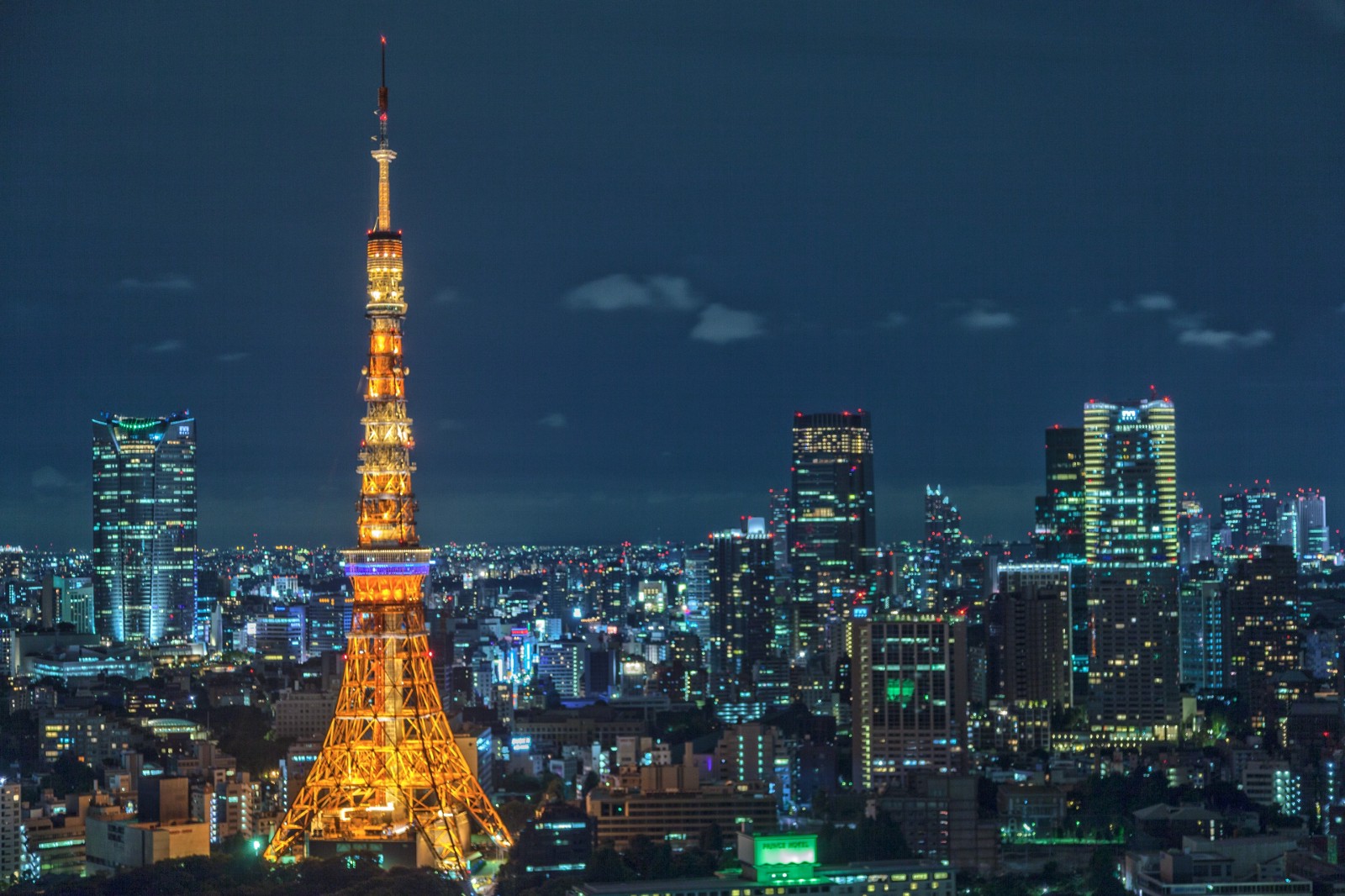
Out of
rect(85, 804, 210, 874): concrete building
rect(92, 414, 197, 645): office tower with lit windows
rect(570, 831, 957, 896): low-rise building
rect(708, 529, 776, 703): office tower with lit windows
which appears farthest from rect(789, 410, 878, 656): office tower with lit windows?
rect(570, 831, 957, 896): low-rise building

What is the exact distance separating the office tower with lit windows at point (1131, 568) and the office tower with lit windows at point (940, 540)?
4758 mm

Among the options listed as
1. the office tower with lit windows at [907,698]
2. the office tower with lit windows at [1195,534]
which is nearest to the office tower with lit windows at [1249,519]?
the office tower with lit windows at [1195,534]

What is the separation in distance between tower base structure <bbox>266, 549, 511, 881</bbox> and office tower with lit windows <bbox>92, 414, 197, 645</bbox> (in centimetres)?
2613

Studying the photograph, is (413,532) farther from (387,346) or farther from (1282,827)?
(1282,827)

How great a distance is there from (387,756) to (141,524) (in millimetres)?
27738

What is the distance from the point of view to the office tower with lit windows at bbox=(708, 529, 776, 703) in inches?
1633

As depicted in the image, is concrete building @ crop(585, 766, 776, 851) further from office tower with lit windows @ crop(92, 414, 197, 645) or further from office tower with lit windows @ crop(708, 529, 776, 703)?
office tower with lit windows @ crop(92, 414, 197, 645)

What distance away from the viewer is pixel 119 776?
22.7 meters

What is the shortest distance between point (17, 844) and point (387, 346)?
5.61 meters

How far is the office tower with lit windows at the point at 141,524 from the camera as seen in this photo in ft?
143

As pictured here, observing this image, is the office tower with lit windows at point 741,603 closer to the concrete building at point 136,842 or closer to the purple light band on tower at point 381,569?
the concrete building at point 136,842

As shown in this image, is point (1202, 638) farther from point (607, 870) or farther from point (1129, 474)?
point (607, 870)

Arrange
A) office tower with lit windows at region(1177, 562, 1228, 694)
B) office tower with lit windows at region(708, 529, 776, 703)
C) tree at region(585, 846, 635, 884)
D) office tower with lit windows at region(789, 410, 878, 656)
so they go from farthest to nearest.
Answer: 1. office tower with lit windows at region(789, 410, 878, 656)
2. office tower with lit windows at region(708, 529, 776, 703)
3. office tower with lit windows at region(1177, 562, 1228, 694)
4. tree at region(585, 846, 635, 884)

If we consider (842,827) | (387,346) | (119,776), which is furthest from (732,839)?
(119,776)
